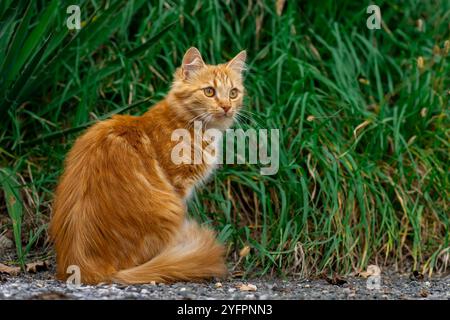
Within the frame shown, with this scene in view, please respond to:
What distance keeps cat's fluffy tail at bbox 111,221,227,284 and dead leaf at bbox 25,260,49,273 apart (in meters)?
0.84

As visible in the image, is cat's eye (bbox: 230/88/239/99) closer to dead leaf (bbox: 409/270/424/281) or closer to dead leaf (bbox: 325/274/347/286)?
dead leaf (bbox: 325/274/347/286)

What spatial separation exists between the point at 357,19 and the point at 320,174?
1572 millimetres

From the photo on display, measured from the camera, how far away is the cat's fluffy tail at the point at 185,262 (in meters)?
4.06

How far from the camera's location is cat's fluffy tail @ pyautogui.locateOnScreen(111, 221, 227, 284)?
406 cm

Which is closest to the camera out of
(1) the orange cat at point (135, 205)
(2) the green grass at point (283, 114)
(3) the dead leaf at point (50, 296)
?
(3) the dead leaf at point (50, 296)

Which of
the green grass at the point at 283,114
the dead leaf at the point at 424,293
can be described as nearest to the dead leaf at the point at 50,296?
the green grass at the point at 283,114

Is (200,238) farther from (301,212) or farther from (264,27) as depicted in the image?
(264,27)

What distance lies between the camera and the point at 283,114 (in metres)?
5.50

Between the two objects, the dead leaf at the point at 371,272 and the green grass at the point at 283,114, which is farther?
the green grass at the point at 283,114

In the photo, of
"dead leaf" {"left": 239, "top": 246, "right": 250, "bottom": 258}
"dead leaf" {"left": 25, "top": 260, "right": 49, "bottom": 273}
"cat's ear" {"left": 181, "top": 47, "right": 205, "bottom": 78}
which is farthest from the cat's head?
"dead leaf" {"left": 25, "top": 260, "right": 49, "bottom": 273}

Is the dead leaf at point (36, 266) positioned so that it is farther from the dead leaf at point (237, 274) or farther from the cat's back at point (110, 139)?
the dead leaf at point (237, 274)

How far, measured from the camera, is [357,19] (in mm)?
6152

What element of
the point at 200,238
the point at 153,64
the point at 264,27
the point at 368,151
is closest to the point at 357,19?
the point at 264,27

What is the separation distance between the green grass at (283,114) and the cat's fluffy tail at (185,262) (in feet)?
1.98
